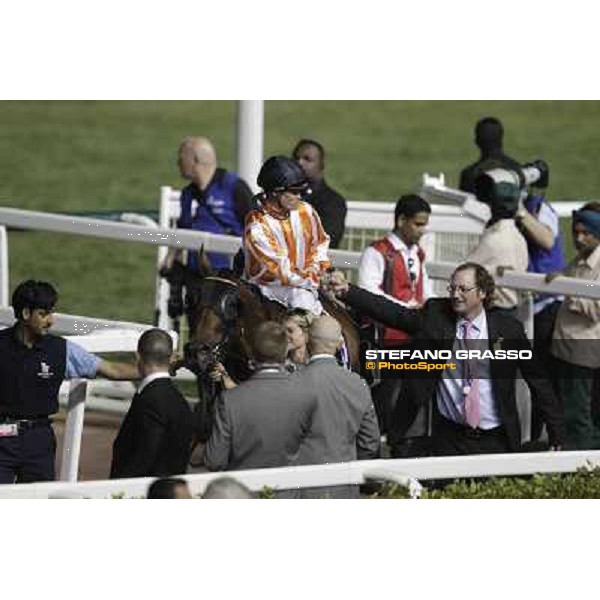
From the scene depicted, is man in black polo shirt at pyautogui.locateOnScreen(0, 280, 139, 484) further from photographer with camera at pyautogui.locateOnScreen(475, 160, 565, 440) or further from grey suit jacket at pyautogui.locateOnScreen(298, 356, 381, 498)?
photographer with camera at pyautogui.locateOnScreen(475, 160, 565, 440)

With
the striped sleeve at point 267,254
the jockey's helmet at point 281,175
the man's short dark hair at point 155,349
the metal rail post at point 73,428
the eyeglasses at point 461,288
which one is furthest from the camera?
the striped sleeve at point 267,254

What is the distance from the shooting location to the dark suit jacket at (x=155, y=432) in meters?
11.2

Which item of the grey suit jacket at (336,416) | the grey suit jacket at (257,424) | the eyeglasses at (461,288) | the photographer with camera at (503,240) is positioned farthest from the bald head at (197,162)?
the grey suit jacket at (257,424)

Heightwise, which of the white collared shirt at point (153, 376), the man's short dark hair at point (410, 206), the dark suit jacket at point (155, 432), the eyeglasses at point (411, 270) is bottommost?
the dark suit jacket at point (155, 432)

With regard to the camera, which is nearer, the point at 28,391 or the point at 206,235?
the point at 28,391

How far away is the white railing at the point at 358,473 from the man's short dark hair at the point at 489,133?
484 centimetres

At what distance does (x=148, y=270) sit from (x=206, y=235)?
9.85 meters

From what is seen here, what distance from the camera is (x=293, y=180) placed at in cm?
1246

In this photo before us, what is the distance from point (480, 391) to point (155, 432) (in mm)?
1803

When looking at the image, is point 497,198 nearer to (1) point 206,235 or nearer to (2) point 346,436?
(1) point 206,235

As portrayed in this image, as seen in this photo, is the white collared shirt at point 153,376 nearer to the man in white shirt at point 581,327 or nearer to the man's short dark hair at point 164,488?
the man's short dark hair at point 164,488

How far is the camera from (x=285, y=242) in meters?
12.5

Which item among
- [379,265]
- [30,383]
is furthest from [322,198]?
[30,383]

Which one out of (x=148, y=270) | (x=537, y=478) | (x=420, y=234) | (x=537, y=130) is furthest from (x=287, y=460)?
(x=537, y=130)
